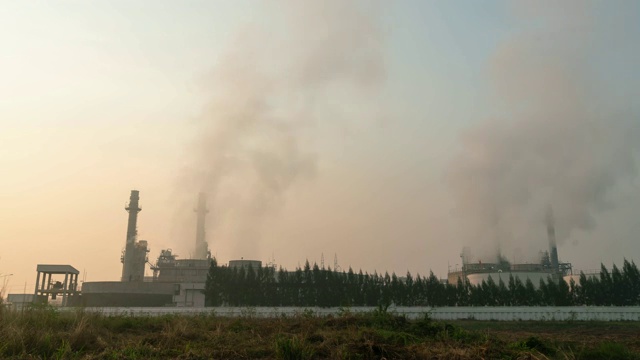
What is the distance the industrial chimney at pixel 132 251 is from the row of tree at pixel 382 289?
13.8 meters

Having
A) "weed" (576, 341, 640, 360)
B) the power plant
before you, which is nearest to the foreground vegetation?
"weed" (576, 341, 640, 360)

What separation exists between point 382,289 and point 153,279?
106ft

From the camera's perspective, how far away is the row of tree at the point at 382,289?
47812 mm

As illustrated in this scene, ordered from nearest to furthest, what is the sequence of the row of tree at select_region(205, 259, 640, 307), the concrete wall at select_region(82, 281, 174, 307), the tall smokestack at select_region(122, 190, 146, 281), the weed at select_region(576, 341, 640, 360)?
the weed at select_region(576, 341, 640, 360)
the row of tree at select_region(205, 259, 640, 307)
the concrete wall at select_region(82, 281, 174, 307)
the tall smokestack at select_region(122, 190, 146, 281)

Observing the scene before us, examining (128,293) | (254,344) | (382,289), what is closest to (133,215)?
(128,293)

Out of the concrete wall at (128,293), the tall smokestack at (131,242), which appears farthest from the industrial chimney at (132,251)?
the concrete wall at (128,293)

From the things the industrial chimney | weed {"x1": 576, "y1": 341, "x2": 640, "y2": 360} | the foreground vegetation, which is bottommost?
weed {"x1": 576, "y1": 341, "x2": 640, "y2": 360}

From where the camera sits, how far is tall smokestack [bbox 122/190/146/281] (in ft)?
197

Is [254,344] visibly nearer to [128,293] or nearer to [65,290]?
[65,290]

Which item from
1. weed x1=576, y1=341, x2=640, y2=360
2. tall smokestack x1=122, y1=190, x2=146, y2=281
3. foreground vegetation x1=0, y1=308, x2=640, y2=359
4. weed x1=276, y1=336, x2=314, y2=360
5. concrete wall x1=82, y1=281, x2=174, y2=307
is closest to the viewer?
weed x1=276, y1=336, x2=314, y2=360

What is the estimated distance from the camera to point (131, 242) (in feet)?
197

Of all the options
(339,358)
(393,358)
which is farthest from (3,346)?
(393,358)

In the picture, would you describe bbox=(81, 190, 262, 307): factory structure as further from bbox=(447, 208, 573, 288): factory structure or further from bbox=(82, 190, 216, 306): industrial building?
bbox=(447, 208, 573, 288): factory structure

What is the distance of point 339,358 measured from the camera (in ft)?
28.3
